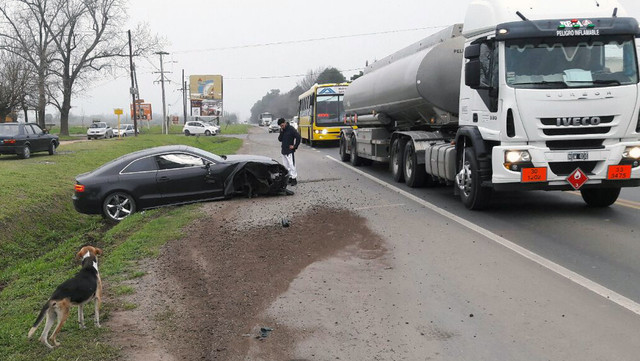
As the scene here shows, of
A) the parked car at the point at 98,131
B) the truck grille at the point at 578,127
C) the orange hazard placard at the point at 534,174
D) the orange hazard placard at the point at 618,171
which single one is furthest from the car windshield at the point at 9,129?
the parked car at the point at 98,131

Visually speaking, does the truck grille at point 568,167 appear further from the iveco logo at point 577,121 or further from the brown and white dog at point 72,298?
the brown and white dog at point 72,298

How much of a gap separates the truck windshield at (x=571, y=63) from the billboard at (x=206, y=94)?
9002 centimetres

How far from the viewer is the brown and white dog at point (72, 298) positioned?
14.4 ft

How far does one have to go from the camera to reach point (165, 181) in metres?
11.6

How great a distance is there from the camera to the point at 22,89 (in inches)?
1673

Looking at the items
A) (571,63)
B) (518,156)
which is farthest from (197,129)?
(571,63)

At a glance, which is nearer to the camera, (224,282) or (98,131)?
(224,282)

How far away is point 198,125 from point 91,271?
60.6 metres

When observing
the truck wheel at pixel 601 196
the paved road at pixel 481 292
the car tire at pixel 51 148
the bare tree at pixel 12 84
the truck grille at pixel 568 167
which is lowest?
the paved road at pixel 481 292

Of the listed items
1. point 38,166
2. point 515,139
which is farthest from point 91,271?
point 38,166

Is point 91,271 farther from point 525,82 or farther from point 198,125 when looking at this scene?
point 198,125

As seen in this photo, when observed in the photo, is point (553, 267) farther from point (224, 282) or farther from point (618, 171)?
point (224, 282)

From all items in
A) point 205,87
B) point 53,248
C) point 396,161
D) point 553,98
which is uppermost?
point 205,87

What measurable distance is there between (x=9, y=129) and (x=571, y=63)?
22994 mm
